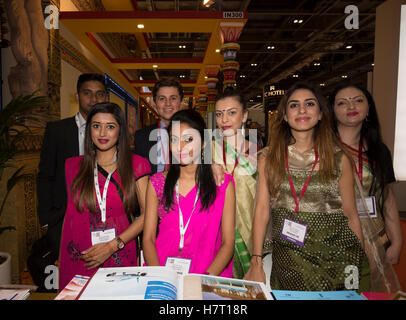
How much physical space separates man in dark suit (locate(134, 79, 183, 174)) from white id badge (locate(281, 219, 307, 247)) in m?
1.06

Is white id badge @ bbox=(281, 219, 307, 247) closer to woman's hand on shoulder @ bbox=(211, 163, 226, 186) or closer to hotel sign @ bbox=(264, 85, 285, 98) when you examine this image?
woman's hand on shoulder @ bbox=(211, 163, 226, 186)

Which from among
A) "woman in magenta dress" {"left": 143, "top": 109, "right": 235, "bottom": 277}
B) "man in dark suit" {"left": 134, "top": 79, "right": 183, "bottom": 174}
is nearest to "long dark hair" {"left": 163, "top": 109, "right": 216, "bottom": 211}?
"woman in magenta dress" {"left": 143, "top": 109, "right": 235, "bottom": 277}

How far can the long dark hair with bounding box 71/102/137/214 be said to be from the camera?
1424mm

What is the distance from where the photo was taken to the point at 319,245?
1329 mm

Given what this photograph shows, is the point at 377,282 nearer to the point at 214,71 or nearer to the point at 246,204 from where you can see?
the point at 246,204

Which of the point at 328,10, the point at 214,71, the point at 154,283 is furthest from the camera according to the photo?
the point at 214,71

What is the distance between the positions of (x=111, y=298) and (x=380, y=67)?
3376 millimetres

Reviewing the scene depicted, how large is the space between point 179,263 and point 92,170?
0.70 meters

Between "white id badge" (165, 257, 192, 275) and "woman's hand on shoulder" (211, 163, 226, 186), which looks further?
"woman's hand on shoulder" (211, 163, 226, 186)

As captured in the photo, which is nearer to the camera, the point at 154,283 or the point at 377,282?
the point at 154,283

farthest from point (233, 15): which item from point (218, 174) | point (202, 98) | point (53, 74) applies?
point (202, 98)

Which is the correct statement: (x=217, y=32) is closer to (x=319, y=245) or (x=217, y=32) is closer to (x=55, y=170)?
(x=55, y=170)

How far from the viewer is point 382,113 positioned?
9.34 ft
